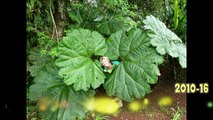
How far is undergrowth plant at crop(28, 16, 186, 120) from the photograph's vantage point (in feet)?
7.28

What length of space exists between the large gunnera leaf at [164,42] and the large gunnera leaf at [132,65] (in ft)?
0.19

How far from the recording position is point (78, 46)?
2.28 m

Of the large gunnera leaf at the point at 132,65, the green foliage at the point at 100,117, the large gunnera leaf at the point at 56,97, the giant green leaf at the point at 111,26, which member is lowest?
the green foliage at the point at 100,117

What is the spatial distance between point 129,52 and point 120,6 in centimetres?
52

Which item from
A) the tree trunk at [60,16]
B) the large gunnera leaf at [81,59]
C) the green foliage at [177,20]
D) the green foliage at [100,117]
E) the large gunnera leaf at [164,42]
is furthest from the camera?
the green foliage at [177,20]

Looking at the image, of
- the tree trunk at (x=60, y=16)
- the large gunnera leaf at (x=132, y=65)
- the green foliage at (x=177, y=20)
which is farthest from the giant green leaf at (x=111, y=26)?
the green foliage at (x=177, y=20)

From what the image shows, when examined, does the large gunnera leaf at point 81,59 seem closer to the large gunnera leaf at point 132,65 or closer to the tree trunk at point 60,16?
the large gunnera leaf at point 132,65

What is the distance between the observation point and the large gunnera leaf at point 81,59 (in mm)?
2180

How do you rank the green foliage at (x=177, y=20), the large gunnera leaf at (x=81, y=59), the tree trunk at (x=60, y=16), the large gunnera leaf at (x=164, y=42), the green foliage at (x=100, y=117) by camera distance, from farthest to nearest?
the green foliage at (x=177, y=20)
the tree trunk at (x=60, y=16)
the green foliage at (x=100, y=117)
the large gunnera leaf at (x=164, y=42)
the large gunnera leaf at (x=81, y=59)

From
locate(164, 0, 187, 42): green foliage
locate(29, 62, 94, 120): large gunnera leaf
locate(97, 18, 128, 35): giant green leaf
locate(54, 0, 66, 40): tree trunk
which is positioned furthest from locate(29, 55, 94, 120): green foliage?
locate(164, 0, 187, 42): green foliage
